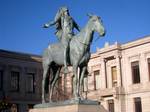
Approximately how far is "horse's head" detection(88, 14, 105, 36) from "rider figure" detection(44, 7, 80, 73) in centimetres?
83

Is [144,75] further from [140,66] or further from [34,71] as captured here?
[34,71]

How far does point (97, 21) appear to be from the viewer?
10812mm

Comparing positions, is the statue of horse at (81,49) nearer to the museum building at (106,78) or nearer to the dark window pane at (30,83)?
the museum building at (106,78)

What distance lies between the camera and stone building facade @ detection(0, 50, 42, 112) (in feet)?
128

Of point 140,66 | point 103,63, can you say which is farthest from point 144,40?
point 103,63

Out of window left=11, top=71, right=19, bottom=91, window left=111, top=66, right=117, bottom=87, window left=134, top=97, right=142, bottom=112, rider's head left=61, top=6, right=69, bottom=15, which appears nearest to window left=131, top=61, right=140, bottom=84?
window left=134, top=97, right=142, bottom=112

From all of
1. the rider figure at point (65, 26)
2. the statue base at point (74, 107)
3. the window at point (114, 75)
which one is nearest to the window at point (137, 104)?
the window at point (114, 75)

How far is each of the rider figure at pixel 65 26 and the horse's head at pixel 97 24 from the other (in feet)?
2.71

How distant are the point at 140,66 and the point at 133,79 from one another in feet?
6.23

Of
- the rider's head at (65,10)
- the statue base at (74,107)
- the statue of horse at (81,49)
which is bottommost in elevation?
the statue base at (74,107)

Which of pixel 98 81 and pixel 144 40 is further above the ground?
pixel 144 40

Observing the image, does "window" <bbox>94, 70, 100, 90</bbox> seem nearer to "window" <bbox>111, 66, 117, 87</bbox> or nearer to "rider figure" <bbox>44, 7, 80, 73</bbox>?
"window" <bbox>111, 66, 117, 87</bbox>

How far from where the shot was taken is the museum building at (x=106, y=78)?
1455 inches

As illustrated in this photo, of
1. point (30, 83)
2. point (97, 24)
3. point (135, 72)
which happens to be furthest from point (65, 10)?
point (30, 83)
